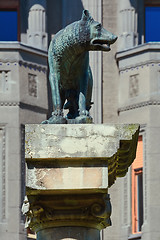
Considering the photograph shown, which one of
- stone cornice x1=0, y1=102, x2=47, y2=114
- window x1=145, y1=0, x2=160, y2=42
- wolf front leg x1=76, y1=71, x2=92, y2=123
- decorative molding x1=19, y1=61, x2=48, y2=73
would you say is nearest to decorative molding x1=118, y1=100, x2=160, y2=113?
window x1=145, y1=0, x2=160, y2=42

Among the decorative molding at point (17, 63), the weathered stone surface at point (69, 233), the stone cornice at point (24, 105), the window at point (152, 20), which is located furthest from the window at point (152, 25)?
the weathered stone surface at point (69, 233)

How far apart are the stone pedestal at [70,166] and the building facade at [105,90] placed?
1432 cm

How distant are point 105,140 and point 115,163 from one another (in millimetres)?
801

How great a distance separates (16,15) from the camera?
33.5 m

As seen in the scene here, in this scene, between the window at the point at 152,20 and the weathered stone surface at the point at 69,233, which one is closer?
the weathered stone surface at the point at 69,233

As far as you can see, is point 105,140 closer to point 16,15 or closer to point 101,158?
point 101,158

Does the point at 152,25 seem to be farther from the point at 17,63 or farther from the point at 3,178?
the point at 3,178

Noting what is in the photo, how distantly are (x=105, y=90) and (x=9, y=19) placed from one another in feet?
11.4

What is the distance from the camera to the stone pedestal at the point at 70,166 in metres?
15.9

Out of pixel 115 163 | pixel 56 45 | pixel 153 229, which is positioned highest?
pixel 56 45

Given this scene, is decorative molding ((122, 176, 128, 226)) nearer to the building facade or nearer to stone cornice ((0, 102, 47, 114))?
the building facade

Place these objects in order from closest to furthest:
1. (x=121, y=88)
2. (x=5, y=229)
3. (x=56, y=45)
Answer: (x=56, y=45) → (x=5, y=229) → (x=121, y=88)

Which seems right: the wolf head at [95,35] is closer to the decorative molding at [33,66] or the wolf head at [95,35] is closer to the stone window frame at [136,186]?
the decorative molding at [33,66]

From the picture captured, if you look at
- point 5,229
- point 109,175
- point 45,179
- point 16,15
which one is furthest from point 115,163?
point 16,15
